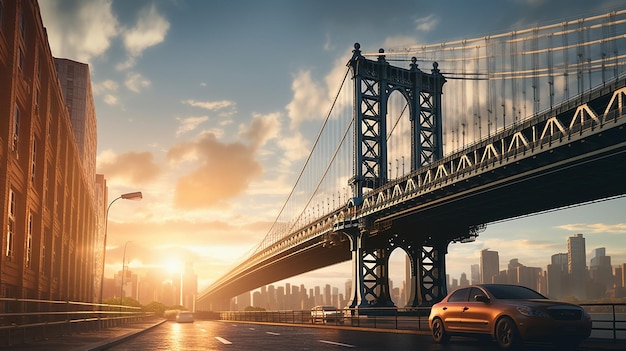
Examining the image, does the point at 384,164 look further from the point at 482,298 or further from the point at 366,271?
the point at 482,298

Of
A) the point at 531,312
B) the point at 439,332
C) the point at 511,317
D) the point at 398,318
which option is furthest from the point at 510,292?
the point at 398,318

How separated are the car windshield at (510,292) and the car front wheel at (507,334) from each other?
0.73 metres

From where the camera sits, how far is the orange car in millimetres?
15539

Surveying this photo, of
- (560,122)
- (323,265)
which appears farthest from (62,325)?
(323,265)

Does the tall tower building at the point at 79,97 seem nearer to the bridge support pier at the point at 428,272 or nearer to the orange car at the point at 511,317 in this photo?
the bridge support pier at the point at 428,272

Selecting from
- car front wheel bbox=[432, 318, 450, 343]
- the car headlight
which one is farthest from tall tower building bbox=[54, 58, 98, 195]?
the car headlight

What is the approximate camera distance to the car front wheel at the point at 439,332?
61.9 ft

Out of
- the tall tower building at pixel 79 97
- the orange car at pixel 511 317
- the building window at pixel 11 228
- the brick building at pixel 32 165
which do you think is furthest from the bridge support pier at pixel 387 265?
the tall tower building at pixel 79 97

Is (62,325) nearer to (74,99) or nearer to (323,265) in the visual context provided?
(323,265)

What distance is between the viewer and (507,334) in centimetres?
1619

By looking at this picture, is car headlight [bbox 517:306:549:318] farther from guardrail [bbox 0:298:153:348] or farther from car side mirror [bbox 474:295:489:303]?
guardrail [bbox 0:298:153:348]

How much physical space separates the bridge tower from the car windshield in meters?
37.5

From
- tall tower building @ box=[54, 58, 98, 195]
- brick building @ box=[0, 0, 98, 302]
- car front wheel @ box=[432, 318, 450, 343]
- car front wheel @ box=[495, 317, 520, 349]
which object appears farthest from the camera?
tall tower building @ box=[54, 58, 98, 195]

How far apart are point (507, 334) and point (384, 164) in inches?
1741
